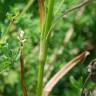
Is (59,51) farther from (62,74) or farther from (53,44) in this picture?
(62,74)

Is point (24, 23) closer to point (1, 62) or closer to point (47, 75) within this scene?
point (47, 75)

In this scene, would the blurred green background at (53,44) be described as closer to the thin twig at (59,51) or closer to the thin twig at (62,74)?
the thin twig at (59,51)

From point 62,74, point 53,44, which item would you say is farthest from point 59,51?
point 62,74

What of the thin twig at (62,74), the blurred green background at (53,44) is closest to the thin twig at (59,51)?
the blurred green background at (53,44)

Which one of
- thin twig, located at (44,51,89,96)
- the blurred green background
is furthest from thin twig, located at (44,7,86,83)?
thin twig, located at (44,51,89,96)

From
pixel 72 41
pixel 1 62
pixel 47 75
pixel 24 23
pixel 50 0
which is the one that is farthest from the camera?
pixel 72 41

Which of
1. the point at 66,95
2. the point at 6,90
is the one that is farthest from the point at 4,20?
the point at 66,95

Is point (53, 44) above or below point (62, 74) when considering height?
below

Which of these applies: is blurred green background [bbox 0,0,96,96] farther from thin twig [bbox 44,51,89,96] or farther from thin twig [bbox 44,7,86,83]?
thin twig [bbox 44,51,89,96]

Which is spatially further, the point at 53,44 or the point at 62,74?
the point at 53,44

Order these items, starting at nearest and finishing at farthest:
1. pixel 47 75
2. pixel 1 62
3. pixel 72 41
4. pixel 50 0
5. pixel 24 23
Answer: pixel 50 0 < pixel 1 62 < pixel 24 23 < pixel 47 75 < pixel 72 41

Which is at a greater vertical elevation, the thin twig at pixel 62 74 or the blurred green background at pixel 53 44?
the thin twig at pixel 62 74
